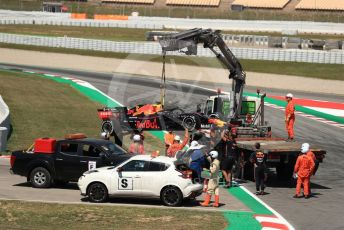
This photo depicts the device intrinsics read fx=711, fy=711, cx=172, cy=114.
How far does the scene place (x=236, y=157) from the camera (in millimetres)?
23062

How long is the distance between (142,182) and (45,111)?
17403 millimetres

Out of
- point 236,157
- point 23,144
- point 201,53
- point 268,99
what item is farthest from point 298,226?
point 201,53

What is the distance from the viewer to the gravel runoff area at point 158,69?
49.4 m

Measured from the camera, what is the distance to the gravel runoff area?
162 ft

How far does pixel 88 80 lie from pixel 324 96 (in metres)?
16.7

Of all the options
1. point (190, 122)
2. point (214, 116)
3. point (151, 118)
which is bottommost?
point (190, 122)

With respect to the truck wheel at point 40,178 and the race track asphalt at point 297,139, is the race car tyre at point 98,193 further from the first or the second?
the race track asphalt at point 297,139

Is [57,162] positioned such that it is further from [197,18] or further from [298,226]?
[197,18]

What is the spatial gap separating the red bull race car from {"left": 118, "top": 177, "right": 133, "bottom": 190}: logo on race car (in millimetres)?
10602

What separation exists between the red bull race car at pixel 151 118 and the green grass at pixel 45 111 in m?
0.72

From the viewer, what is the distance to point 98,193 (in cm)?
1889

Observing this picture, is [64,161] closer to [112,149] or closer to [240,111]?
[112,149]

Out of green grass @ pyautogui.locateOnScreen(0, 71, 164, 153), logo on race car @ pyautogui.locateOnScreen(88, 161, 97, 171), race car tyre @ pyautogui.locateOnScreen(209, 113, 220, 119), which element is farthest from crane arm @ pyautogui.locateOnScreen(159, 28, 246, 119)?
logo on race car @ pyautogui.locateOnScreen(88, 161, 97, 171)

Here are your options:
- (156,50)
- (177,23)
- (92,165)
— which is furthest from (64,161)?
(177,23)
